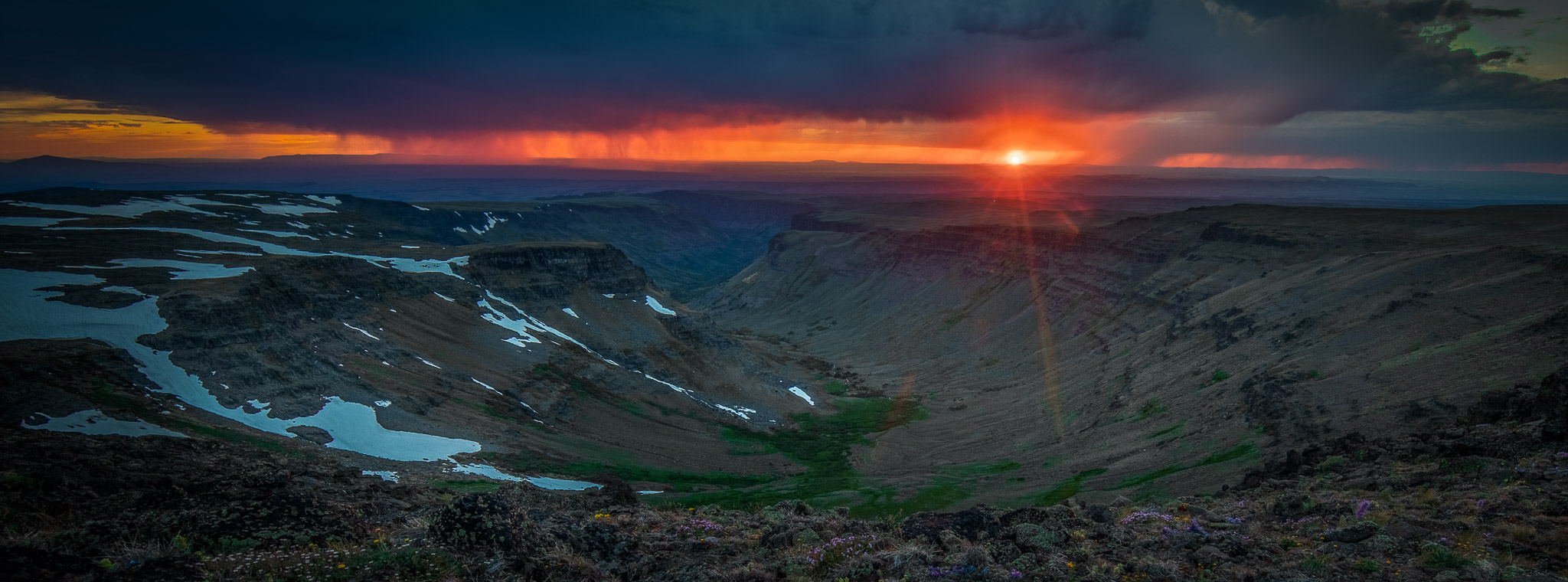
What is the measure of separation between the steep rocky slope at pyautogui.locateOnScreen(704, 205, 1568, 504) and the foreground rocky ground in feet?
72.0

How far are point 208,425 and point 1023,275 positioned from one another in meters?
112

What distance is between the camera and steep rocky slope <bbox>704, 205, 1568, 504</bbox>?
1602 inches

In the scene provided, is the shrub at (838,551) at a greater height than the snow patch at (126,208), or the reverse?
the snow patch at (126,208)

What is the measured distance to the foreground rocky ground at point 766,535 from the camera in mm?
12484

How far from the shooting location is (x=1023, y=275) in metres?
122

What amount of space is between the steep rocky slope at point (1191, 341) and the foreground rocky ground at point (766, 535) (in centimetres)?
2194

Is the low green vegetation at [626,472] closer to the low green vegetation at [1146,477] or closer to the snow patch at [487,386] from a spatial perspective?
the snow patch at [487,386]

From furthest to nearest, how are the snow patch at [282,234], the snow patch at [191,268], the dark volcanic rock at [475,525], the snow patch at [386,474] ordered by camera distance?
1. the snow patch at [282,234]
2. the snow patch at [191,268]
3. the snow patch at [386,474]
4. the dark volcanic rock at [475,525]

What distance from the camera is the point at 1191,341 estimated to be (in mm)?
70688

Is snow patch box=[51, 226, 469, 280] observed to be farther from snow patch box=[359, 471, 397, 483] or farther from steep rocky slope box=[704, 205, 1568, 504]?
steep rocky slope box=[704, 205, 1568, 504]

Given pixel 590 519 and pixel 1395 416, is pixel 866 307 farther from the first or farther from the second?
pixel 590 519

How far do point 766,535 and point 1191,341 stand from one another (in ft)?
224

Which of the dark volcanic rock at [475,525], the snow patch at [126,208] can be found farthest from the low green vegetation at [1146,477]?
the snow patch at [126,208]

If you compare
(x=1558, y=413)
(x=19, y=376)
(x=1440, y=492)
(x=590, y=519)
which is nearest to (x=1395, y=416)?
(x=1558, y=413)
